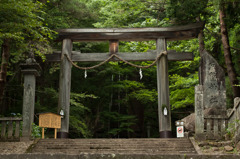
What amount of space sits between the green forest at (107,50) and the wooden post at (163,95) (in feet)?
6.62

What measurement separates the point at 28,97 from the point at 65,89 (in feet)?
10.4

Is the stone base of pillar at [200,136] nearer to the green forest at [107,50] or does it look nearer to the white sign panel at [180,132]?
the white sign panel at [180,132]

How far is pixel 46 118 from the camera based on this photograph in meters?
9.88

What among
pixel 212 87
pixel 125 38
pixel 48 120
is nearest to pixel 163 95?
pixel 212 87

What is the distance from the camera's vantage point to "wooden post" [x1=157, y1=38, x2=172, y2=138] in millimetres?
12141

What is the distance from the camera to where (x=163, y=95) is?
12453mm

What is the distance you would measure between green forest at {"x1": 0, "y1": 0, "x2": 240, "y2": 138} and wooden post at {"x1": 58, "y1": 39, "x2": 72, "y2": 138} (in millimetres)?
714

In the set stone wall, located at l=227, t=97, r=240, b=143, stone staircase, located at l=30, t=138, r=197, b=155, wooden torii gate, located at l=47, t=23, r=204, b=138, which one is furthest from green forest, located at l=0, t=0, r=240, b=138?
stone wall, located at l=227, t=97, r=240, b=143

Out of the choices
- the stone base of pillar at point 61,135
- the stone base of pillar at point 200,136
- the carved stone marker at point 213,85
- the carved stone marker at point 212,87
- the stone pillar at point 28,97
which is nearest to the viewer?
the stone base of pillar at point 200,136

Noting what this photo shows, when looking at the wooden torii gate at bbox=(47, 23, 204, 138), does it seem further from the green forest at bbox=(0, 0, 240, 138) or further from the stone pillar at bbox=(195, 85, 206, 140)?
the stone pillar at bbox=(195, 85, 206, 140)

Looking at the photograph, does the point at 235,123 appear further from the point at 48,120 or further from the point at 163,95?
the point at 48,120

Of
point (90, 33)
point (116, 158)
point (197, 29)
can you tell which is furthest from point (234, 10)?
point (116, 158)

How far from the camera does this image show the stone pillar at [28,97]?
9.05 meters

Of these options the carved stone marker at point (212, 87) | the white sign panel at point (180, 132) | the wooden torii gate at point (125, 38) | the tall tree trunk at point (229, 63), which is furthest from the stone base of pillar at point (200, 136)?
the tall tree trunk at point (229, 63)
